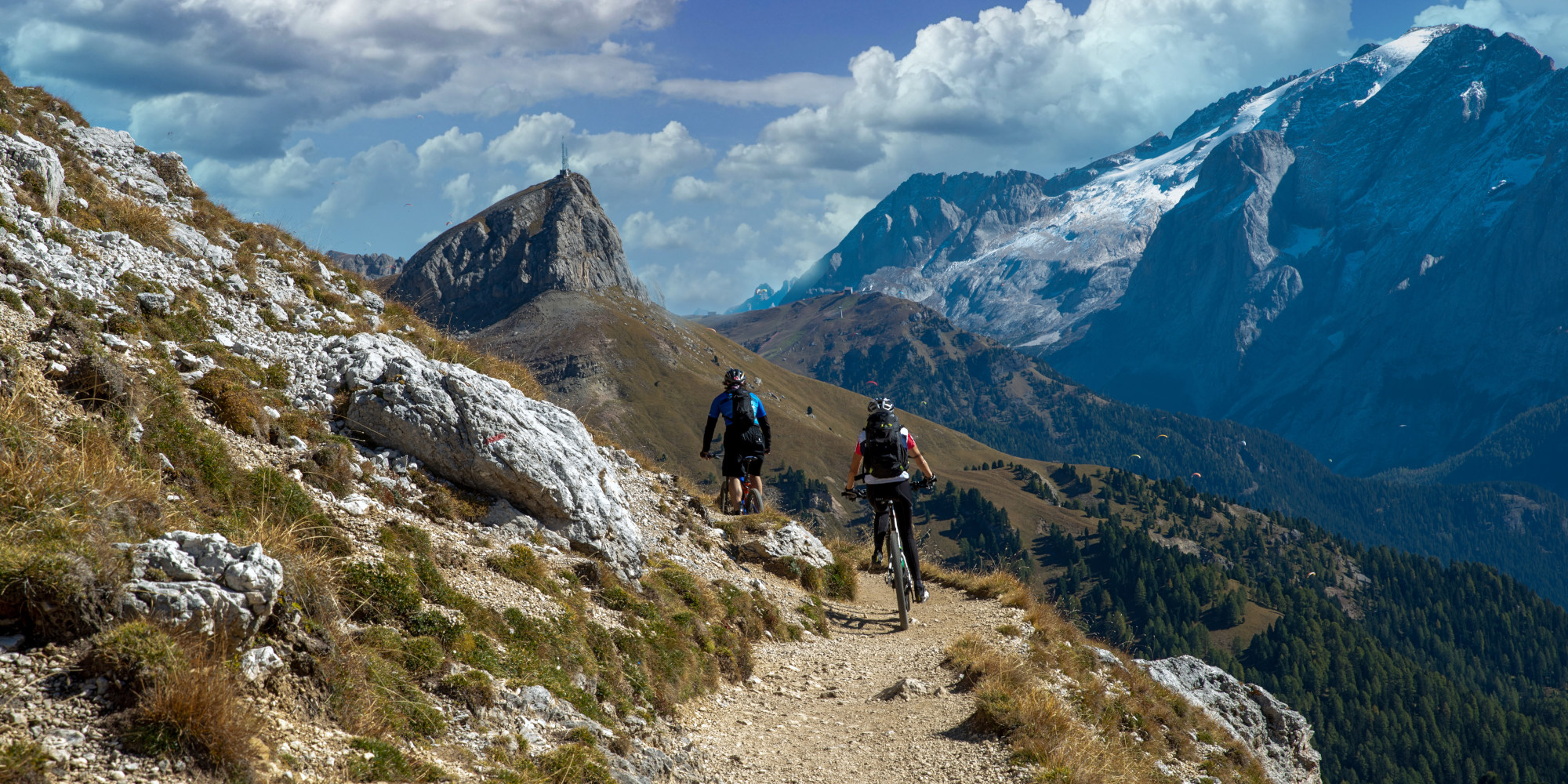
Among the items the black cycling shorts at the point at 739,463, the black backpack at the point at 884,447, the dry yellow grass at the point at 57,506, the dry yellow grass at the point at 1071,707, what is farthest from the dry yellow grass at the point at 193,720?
the black cycling shorts at the point at 739,463

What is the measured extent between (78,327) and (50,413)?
2466mm

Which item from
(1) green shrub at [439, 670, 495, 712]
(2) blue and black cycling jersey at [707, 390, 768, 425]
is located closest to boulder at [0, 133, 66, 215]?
(1) green shrub at [439, 670, 495, 712]

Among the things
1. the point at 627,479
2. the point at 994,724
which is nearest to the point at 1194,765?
the point at 994,724

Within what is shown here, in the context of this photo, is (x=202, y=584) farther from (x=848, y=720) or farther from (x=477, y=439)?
(x=848, y=720)

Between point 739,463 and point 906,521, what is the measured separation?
4830mm

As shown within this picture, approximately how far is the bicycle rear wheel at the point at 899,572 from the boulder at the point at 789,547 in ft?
12.2

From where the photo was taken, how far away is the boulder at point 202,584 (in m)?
6.74

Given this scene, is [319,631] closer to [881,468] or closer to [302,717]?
[302,717]

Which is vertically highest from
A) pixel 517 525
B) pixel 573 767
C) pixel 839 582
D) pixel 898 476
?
pixel 898 476

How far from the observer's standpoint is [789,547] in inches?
891

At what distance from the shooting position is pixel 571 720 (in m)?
10.1

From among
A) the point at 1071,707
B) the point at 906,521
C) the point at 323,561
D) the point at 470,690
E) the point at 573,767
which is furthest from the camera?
the point at 906,521

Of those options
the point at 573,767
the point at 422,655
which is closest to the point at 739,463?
the point at 422,655

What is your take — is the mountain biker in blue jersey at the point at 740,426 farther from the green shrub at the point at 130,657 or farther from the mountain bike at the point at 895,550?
the green shrub at the point at 130,657
